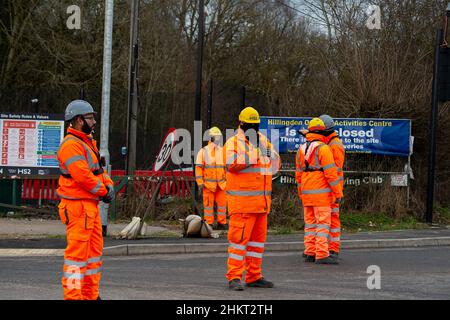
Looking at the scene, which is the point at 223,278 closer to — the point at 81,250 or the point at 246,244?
the point at 246,244

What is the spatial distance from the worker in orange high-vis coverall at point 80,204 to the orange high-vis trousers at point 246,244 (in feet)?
6.09

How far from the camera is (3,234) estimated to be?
13414 millimetres

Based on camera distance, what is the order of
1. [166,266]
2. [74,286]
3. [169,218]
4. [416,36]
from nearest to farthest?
[74,286] < [166,266] < [169,218] < [416,36]

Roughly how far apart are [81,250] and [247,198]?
232 centimetres

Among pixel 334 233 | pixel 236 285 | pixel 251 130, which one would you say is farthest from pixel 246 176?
pixel 334 233

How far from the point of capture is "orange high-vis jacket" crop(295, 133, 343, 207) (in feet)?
35.1

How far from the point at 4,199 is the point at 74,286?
9861 mm

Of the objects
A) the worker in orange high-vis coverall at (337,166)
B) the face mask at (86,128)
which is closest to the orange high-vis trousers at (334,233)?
the worker in orange high-vis coverall at (337,166)

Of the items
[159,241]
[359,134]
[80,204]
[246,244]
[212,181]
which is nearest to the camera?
[80,204]

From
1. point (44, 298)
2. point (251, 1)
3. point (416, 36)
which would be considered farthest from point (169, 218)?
point (251, 1)

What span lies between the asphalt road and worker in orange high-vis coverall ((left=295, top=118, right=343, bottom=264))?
34 cm

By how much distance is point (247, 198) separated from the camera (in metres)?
8.64

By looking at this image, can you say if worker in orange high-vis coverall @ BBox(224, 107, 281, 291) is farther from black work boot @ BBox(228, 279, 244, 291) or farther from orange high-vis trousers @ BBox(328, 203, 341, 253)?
orange high-vis trousers @ BBox(328, 203, 341, 253)
